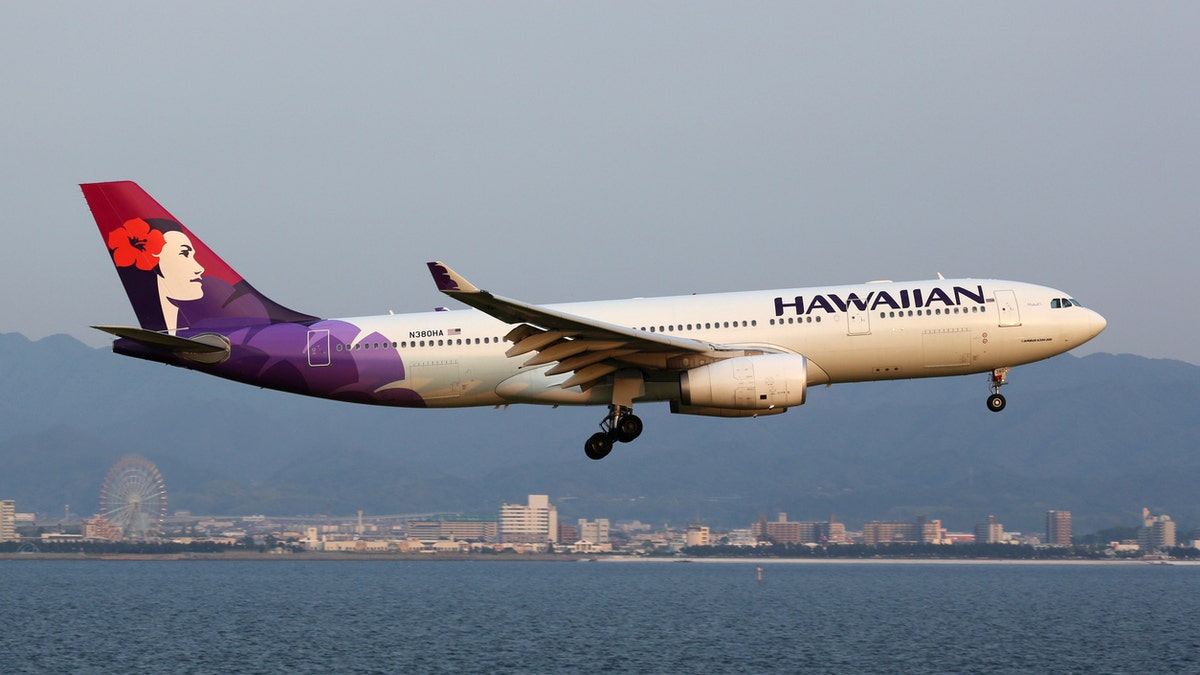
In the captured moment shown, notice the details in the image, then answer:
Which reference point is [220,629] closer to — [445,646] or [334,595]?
[445,646]

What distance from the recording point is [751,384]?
114 feet

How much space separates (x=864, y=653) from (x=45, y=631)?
78.3m

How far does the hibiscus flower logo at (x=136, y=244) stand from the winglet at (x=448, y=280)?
12393mm

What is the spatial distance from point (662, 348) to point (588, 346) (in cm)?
186

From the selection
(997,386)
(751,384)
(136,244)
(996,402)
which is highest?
(136,244)

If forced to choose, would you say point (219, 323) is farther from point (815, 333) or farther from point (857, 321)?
point (857, 321)

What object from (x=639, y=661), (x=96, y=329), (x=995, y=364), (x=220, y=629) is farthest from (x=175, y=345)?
(x=220, y=629)

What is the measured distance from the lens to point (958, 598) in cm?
19025

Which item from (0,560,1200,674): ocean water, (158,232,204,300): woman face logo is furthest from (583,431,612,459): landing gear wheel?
(0,560,1200,674): ocean water

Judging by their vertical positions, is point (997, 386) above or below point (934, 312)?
below

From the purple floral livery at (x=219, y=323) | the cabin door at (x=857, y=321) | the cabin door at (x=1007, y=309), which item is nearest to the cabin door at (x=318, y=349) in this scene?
the purple floral livery at (x=219, y=323)

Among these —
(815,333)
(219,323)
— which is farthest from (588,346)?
(219,323)

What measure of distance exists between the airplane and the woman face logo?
1.16 m

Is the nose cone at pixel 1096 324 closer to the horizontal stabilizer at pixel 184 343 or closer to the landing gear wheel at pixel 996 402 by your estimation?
the landing gear wheel at pixel 996 402
